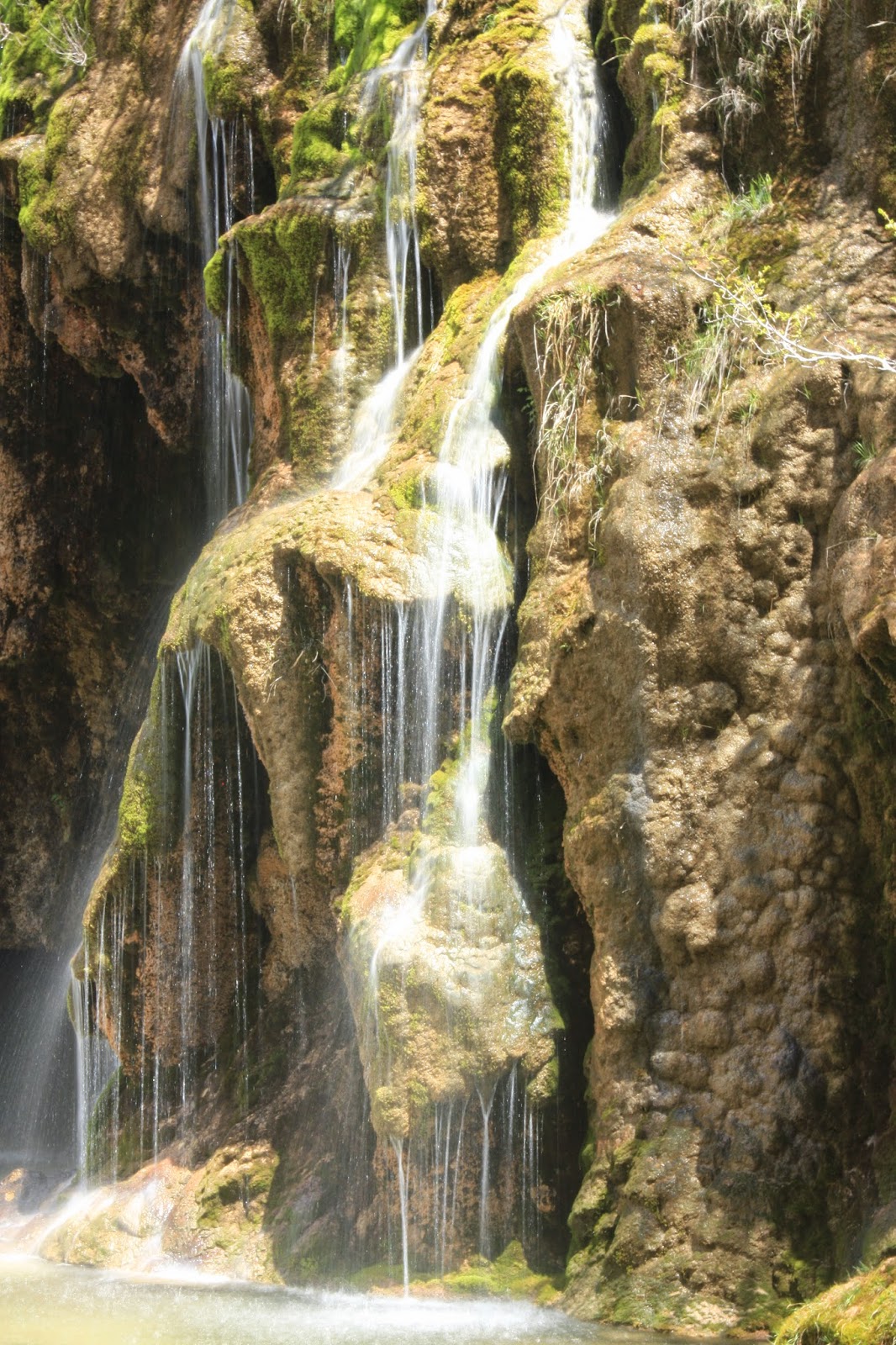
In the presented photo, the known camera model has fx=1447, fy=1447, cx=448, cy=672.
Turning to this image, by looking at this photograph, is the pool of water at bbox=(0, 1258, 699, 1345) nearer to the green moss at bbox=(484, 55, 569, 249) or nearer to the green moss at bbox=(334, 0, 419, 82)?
the green moss at bbox=(484, 55, 569, 249)

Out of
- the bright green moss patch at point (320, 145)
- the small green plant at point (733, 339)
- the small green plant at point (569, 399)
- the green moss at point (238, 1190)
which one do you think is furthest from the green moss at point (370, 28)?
the green moss at point (238, 1190)

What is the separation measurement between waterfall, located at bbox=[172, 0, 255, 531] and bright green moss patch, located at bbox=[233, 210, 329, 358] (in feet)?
3.64

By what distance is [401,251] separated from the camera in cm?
1208

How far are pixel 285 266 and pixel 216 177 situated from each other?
2732 millimetres

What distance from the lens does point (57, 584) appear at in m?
17.9

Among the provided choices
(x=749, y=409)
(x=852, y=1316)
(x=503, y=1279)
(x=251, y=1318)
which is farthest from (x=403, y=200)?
(x=852, y=1316)

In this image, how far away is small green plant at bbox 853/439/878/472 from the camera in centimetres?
786

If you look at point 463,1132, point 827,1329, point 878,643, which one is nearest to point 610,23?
point 878,643

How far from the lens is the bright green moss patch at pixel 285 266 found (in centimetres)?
1223

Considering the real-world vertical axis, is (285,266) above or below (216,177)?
below

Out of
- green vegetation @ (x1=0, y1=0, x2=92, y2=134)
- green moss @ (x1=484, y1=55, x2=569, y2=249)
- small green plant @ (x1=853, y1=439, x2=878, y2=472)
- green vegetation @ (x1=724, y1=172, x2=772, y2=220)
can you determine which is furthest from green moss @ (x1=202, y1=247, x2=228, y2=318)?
small green plant @ (x1=853, y1=439, x2=878, y2=472)

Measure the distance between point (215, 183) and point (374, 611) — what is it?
690cm

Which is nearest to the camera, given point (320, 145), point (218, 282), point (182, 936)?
point (182, 936)

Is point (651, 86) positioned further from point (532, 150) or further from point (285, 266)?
point (285, 266)
